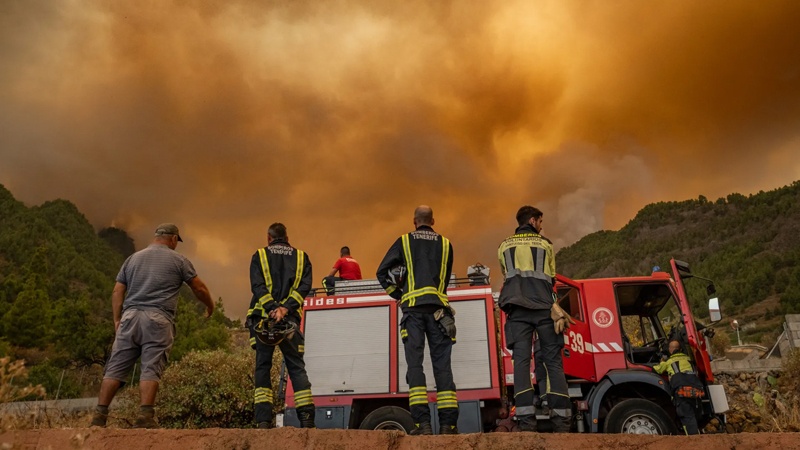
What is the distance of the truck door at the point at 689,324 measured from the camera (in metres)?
8.38

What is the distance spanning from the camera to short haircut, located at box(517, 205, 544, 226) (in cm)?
670

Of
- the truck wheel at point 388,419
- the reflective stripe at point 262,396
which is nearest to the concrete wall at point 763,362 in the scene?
the truck wheel at point 388,419

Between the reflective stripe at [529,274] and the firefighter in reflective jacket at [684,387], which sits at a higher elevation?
the reflective stripe at [529,274]

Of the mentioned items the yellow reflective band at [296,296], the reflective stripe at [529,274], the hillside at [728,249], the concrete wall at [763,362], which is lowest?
the yellow reflective band at [296,296]

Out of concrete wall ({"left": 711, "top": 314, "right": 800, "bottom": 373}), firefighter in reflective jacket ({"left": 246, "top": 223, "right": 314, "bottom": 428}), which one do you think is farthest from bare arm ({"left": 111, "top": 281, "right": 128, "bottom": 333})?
concrete wall ({"left": 711, "top": 314, "right": 800, "bottom": 373})

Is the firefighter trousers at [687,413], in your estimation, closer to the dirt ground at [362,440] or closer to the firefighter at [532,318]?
the firefighter at [532,318]

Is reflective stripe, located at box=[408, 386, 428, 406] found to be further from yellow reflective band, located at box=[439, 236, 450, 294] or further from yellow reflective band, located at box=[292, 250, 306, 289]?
yellow reflective band, located at box=[292, 250, 306, 289]

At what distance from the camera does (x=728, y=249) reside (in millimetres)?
72500

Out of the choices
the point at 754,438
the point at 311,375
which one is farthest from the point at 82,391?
the point at 754,438

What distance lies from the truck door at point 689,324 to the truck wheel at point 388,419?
142 inches

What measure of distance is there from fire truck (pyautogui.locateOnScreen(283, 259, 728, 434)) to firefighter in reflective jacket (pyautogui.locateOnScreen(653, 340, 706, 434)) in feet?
0.55

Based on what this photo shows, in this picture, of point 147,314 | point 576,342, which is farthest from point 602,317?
point 147,314

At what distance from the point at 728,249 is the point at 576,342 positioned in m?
71.9

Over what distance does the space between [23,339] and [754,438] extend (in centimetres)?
3082
